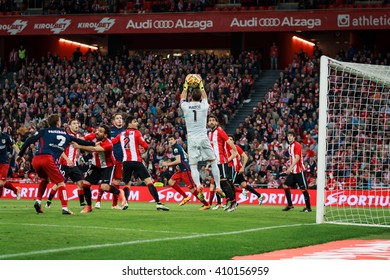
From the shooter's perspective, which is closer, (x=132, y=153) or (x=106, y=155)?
(x=132, y=153)

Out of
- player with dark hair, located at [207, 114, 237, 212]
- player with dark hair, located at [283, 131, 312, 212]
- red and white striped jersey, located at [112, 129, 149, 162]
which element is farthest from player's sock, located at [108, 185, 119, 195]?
player with dark hair, located at [283, 131, 312, 212]

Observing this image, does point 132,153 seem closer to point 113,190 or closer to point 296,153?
point 113,190

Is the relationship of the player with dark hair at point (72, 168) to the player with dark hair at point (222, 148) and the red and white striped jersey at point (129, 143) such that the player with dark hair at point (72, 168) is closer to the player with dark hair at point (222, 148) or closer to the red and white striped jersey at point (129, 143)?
the red and white striped jersey at point (129, 143)

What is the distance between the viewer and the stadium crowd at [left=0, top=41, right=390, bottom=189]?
107 feet

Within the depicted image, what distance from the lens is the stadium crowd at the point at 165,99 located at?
32469mm

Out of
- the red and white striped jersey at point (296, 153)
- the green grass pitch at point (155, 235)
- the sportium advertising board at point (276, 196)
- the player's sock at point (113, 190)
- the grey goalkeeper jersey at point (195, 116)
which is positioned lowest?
the sportium advertising board at point (276, 196)

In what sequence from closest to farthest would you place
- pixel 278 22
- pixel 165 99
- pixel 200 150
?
pixel 200 150 → pixel 165 99 → pixel 278 22

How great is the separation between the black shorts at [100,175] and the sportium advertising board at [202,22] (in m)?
22.1

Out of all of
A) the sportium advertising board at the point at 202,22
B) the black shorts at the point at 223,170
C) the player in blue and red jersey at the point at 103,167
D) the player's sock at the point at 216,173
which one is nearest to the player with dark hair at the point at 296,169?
the black shorts at the point at 223,170

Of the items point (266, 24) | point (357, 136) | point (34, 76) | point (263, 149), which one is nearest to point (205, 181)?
point (263, 149)

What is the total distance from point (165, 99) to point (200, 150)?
2109 cm

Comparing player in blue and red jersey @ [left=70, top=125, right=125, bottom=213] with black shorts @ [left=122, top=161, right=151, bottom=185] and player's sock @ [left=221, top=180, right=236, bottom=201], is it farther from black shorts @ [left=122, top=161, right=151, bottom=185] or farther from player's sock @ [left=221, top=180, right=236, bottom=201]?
player's sock @ [left=221, top=180, right=236, bottom=201]

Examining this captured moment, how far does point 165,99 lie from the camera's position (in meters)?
38.2

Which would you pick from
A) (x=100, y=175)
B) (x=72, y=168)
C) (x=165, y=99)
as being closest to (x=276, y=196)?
(x=165, y=99)
